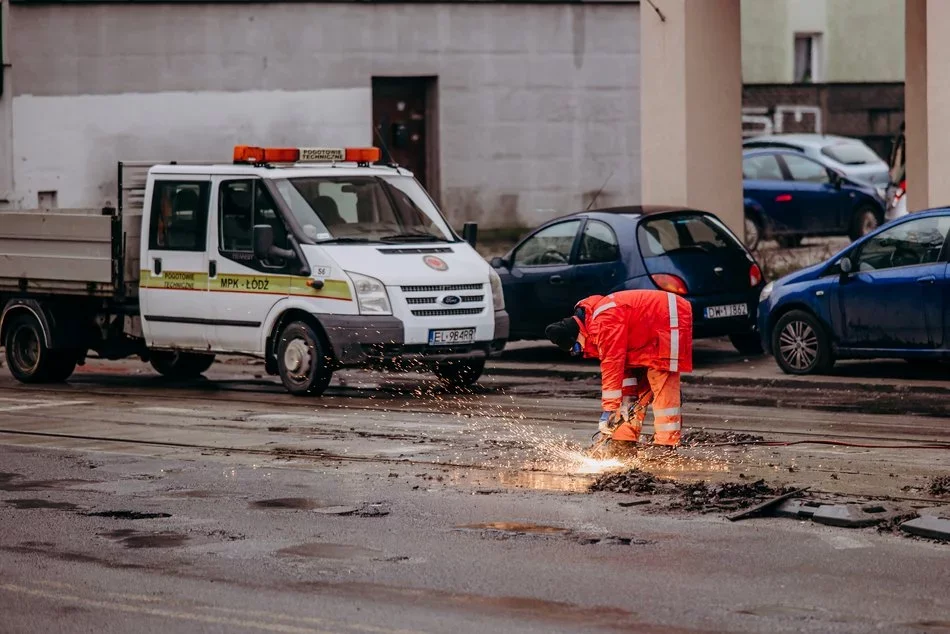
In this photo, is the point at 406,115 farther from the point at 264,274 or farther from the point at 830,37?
the point at 264,274

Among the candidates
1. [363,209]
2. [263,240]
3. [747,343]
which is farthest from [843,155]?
[263,240]

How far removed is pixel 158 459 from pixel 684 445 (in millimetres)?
3364

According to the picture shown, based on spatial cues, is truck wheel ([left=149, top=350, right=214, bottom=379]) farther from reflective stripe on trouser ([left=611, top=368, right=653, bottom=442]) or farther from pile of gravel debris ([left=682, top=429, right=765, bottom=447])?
reflective stripe on trouser ([left=611, top=368, right=653, bottom=442])

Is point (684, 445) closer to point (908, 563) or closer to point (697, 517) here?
point (697, 517)

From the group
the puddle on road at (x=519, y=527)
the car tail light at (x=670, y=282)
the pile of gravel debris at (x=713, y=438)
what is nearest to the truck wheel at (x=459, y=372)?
the car tail light at (x=670, y=282)

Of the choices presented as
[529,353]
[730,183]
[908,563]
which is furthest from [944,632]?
[730,183]

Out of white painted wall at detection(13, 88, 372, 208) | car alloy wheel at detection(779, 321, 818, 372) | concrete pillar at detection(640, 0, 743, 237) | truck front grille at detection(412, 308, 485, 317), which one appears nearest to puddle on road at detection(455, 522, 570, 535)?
truck front grille at detection(412, 308, 485, 317)

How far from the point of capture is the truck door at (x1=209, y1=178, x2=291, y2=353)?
48.6 feet

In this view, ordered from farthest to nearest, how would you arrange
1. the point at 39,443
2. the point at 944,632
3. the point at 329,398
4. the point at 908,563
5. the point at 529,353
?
the point at 529,353
the point at 329,398
the point at 39,443
the point at 908,563
the point at 944,632

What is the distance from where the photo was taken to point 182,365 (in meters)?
17.4

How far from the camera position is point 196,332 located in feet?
50.6

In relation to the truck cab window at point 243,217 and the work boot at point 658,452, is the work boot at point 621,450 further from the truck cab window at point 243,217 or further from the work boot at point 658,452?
the truck cab window at point 243,217

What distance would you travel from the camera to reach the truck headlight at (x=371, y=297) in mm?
14258

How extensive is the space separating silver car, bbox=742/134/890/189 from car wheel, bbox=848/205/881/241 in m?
0.31
